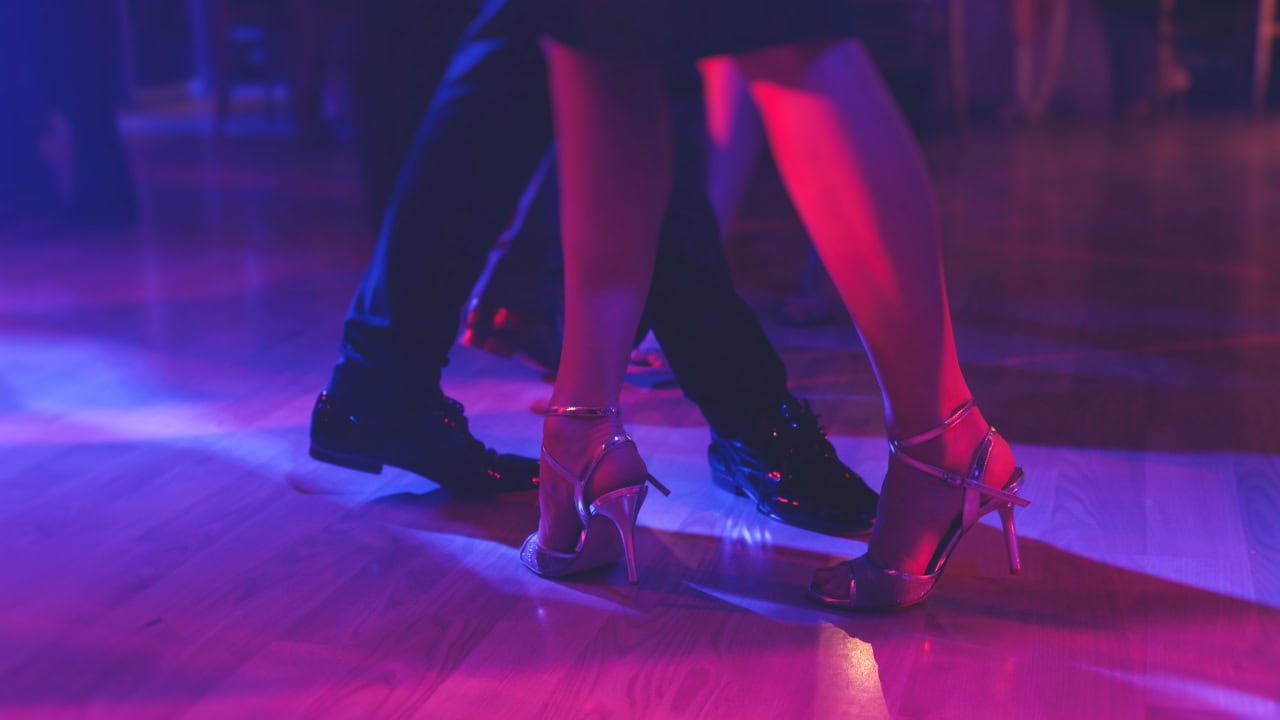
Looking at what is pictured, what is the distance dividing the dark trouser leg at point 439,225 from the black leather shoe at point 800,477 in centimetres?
28

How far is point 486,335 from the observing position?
141cm

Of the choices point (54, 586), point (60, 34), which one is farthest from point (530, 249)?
point (60, 34)

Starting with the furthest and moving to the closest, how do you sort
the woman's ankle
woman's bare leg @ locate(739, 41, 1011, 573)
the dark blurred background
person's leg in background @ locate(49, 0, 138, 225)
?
1. person's leg in background @ locate(49, 0, 138, 225)
2. the dark blurred background
3. the woman's ankle
4. woman's bare leg @ locate(739, 41, 1011, 573)

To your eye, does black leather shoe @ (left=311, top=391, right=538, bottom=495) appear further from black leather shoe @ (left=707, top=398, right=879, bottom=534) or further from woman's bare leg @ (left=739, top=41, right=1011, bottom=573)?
woman's bare leg @ (left=739, top=41, right=1011, bottom=573)

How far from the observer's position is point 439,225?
1.05m

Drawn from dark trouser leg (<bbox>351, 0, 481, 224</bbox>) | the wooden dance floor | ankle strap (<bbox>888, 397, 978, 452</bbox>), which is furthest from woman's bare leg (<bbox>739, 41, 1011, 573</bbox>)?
Answer: dark trouser leg (<bbox>351, 0, 481, 224</bbox>)

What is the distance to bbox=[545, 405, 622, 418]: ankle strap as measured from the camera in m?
0.90

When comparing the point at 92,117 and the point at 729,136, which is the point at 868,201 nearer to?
the point at 729,136

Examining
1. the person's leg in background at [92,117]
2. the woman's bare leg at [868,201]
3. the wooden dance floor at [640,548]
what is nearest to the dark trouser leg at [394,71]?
the wooden dance floor at [640,548]

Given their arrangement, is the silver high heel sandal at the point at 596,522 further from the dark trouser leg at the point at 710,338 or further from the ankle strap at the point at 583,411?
the dark trouser leg at the point at 710,338

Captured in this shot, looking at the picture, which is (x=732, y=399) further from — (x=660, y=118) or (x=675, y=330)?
(x=660, y=118)

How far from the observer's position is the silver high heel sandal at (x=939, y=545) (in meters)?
0.82

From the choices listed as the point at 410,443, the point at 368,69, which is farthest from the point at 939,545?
the point at 368,69

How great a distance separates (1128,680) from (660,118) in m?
0.47
